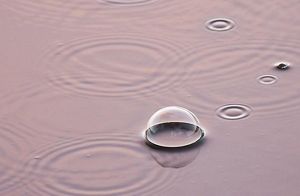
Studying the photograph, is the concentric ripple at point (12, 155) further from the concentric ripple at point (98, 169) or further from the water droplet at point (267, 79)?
the water droplet at point (267, 79)

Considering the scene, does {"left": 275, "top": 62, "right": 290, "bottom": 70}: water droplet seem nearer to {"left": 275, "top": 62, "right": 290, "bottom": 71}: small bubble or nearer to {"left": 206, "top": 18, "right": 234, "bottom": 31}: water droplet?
{"left": 275, "top": 62, "right": 290, "bottom": 71}: small bubble

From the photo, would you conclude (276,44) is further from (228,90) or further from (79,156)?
(79,156)

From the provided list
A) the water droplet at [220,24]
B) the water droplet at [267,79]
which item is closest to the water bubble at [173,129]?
the water droplet at [267,79]

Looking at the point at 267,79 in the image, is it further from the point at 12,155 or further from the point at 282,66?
the point at 12,155

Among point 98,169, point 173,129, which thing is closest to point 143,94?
point 173,129

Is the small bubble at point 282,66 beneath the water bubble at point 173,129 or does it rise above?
above

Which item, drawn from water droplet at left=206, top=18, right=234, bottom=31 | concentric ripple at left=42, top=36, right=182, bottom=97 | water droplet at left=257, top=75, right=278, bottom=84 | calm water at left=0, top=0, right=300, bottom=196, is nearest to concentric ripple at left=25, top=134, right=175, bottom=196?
calm water at left=0, top=0, right=300, bottom=196
